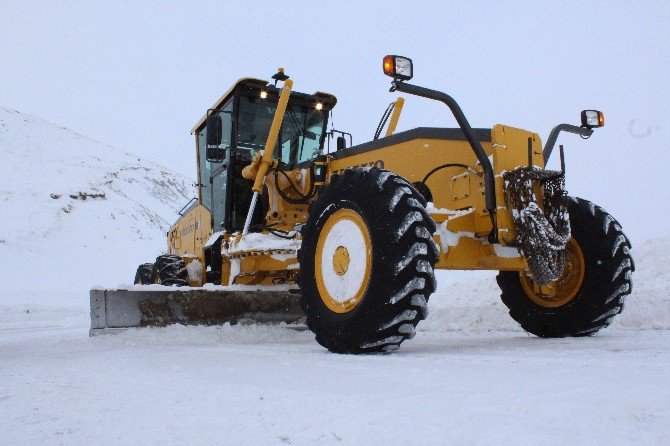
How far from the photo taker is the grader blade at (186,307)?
197 inches

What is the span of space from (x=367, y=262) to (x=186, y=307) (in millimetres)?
2465

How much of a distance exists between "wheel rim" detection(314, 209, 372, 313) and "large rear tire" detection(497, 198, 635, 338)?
194 centimetres

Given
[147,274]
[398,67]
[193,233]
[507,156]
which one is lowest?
[147,274]

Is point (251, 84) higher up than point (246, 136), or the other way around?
point (251, 84)

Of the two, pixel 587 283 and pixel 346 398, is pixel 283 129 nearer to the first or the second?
pixel 587 283

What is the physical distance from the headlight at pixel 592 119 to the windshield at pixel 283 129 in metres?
2.95

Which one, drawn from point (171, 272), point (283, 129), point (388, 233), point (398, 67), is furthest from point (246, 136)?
point (388, 233)

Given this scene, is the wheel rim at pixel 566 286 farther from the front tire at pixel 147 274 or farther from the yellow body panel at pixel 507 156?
the front tire at pixel 147 274

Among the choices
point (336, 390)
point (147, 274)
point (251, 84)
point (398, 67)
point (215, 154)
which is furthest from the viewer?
point (147, 274)

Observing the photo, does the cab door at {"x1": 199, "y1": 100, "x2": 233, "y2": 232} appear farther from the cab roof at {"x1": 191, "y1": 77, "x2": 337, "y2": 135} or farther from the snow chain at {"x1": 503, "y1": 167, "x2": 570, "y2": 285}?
the snow chain at {"x1": 503, "y1": 167, "x2": 570, "y2": 285}

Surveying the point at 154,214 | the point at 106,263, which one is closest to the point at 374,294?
the point at 106,263

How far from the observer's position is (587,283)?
453cm

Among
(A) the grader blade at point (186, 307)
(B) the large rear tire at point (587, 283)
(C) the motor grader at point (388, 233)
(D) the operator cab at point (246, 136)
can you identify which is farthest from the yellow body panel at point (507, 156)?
(D) the operator cab at point (246, 136)

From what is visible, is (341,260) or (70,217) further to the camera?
(70,217)
